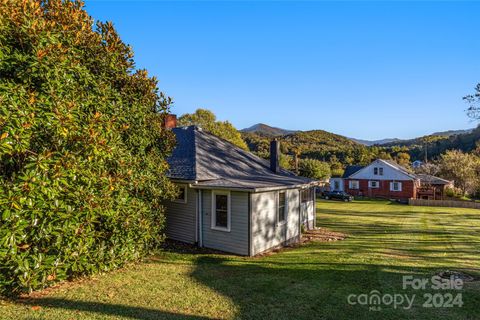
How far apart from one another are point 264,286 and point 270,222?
3.89 m

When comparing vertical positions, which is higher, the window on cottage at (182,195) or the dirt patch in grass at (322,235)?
the window on cottage at (182,195)

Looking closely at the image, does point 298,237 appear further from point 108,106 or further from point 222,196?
point 108,106

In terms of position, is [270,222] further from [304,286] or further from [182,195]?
[304,286]

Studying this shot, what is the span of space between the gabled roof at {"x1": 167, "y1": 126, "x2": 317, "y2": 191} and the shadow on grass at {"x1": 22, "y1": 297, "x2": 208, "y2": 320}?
492cm

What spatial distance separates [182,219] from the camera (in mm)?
12055

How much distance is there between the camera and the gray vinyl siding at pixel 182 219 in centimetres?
1170

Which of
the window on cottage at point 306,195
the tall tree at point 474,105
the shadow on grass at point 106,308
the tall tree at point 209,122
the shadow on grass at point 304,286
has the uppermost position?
the tall tree at point 209,122

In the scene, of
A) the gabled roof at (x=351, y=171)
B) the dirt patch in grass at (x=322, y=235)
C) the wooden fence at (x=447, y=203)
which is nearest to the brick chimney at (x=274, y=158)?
the dirt patch in grass at (x=322, y=235)

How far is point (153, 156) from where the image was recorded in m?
9.80

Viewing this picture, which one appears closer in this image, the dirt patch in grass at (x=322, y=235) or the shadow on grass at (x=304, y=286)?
the shadow on grass at (x=304, y=286)

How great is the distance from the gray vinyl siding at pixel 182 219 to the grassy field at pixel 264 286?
135 cm

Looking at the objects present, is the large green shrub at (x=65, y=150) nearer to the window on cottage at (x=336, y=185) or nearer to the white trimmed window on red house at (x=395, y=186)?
the white trimmed window on red house at (x=395, y=186)

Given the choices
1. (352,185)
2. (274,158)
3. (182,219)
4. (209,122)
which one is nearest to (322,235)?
(274,158)

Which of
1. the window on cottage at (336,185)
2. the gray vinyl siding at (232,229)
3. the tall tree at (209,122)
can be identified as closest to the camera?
the gray vinyl siding at (232,229)
